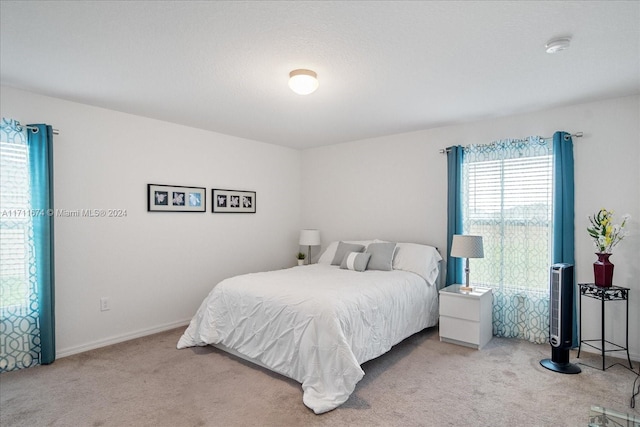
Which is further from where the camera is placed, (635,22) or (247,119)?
(247,119)

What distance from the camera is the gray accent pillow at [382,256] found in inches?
161

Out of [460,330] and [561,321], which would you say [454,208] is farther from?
[561,321]

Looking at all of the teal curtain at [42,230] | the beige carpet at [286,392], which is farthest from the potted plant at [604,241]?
the teal curtain at [42,230]

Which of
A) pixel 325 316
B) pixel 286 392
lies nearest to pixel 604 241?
pixel 325 316

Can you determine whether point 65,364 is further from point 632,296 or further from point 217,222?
point 632,296

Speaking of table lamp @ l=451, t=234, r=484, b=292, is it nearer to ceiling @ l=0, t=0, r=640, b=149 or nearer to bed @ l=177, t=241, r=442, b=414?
bed @ l=177, t=241, r=442, b=414

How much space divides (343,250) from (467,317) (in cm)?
163

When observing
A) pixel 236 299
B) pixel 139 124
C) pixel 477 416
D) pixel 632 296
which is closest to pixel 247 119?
pixel 139 124

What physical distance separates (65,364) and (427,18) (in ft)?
13.0

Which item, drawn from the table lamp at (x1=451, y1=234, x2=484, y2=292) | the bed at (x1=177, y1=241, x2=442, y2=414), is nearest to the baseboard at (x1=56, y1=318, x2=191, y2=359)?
the bed at (x1=177, y1=241, x2=442, y2=414)

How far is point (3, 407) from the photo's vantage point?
8.04ft

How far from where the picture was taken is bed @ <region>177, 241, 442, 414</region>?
2.55 meters

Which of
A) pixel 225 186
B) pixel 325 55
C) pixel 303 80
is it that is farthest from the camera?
pixel 225 186

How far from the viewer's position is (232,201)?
15.9 ft
